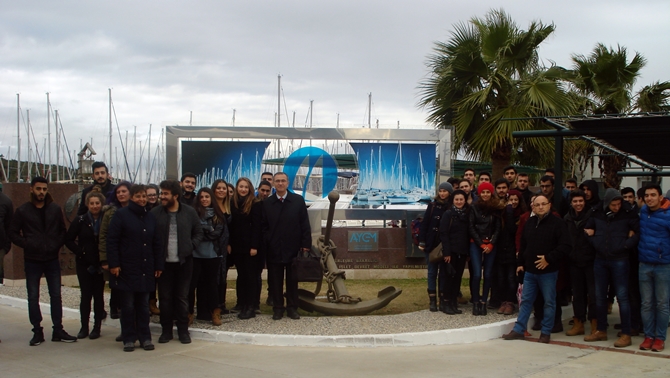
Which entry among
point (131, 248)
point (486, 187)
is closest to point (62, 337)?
point (131, 248)

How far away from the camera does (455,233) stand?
352 inches

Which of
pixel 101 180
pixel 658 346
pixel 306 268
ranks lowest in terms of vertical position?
pixel 658 346

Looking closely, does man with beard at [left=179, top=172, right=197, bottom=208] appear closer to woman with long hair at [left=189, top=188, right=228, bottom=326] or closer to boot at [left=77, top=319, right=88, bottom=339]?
woman with long hair at [left=189, top=188, right=228, bottom=326]

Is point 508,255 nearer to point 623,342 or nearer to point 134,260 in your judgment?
point 623,342

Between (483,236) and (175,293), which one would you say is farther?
(483,236)

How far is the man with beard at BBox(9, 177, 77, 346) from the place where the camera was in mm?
7707

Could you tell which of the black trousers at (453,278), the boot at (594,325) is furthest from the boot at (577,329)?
the black trousers at (453,278)

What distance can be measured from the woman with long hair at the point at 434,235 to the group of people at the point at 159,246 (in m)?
1.74

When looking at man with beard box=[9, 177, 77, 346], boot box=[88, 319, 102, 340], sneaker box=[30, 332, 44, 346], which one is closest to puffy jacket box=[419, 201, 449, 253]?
boot box=[88, 319, 102, 340]

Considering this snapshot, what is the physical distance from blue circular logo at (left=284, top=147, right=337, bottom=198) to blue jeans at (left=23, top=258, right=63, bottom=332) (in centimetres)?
657

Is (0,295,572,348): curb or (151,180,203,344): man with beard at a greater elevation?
(151,180,203,344): man with beard

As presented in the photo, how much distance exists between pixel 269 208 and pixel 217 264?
3.34 feet

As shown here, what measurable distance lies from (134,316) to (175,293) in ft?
1.90

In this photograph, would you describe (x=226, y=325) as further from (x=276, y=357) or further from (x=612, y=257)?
(x=612, y=257)
